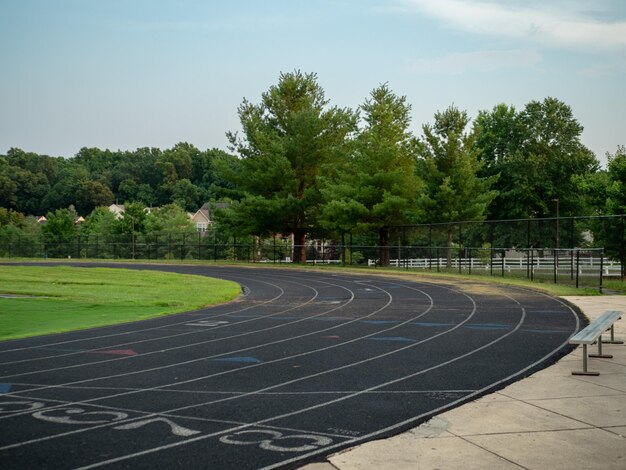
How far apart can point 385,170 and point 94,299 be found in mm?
27147

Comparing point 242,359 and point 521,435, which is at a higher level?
point 521,435

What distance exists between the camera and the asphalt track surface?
627cm

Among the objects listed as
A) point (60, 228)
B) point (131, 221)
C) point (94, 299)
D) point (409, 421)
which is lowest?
point (94, 299)

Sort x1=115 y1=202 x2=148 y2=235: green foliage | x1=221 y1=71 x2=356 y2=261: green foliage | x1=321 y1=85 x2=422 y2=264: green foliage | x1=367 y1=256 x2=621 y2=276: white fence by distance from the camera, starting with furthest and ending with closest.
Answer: x1=115 y1=202 x2=148 y2=235: green foliage → x1=221 y1=71 x2=356 y2=261: green foliage → x1=321 y1=85 x2=422 y2=264: green foliage → x1=367 y1=256 x2=621 y2=276: white fence

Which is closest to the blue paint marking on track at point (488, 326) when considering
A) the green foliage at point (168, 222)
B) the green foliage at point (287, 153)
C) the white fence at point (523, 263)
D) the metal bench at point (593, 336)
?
the metal bench at point (593, 336)

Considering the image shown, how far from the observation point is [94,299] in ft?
75.3

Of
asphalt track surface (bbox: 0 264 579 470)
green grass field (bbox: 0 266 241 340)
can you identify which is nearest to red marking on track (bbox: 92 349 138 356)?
asphalt track surface (bbox: 0 264 579 470)

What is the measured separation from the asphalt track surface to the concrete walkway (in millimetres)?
379

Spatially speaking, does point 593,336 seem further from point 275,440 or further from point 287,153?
point 287,153

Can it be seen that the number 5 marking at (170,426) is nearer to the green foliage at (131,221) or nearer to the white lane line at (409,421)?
the white lane line at (409,421)

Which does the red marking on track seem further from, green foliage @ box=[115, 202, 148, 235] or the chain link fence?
green foliage @ box=[115, 202, 148, 235]

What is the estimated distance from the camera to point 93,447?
6.21 meters

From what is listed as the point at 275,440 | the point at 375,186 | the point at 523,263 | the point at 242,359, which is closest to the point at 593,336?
the point at 275,440

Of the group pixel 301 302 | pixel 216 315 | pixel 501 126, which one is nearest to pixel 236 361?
pixel 216 315
